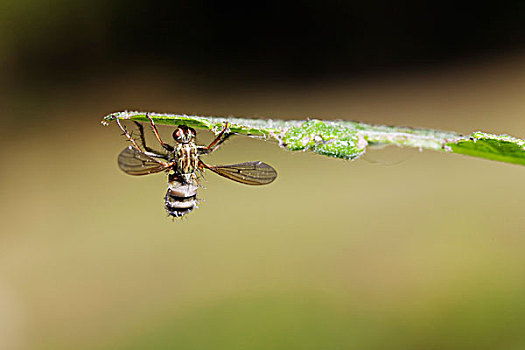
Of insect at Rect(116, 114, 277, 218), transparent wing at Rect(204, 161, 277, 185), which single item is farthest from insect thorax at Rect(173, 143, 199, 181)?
transparent wing at Rect(204, 161, 277, 185)

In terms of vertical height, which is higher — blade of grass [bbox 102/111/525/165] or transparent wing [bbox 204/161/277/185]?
transparent wing [bbox 204/161/277/185]

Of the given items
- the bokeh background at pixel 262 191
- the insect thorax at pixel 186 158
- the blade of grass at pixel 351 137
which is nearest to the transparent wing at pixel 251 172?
the insect thorax at pixel 186 158

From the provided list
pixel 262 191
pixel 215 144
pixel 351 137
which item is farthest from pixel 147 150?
pixel 262 191

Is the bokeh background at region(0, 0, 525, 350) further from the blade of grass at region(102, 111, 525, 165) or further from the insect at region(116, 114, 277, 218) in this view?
the blade of grass at region(102, 111, 525, 165)

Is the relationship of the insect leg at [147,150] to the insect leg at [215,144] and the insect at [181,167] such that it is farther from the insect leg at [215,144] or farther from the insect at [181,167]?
the insect leg at [215,144]

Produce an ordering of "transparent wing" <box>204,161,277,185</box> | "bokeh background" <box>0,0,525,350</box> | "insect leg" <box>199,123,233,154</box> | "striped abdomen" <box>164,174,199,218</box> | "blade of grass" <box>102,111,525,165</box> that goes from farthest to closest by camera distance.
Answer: "bokeh background" <box>0,0,525,350</box> → "striped abdomen" <box>164,174,199,218</box> → "transparent wing" <box>204,161,277,185</box> → "insect leg" <box>199,123,233,154</box> → "blade of grass" <box>102,111,525,165</box>

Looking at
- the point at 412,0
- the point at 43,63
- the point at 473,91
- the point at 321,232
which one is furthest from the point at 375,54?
the point at 43,63
